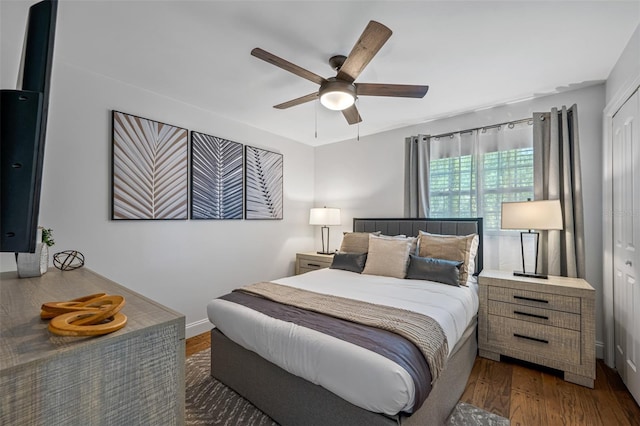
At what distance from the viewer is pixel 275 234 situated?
416cm

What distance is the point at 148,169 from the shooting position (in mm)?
2818

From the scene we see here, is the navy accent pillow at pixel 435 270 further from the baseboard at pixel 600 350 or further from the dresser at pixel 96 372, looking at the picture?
the dresser at pixel 96 372

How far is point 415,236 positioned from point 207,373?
2.62 m

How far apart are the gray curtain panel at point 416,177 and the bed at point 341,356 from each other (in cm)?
107

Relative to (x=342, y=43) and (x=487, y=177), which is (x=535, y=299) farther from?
(x=342, y=43)

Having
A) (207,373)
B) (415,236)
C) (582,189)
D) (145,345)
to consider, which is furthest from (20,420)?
(582,189)

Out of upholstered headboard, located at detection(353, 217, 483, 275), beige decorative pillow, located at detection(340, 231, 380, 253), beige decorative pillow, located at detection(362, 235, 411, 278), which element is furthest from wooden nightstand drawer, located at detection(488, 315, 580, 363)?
beige decorative pillow, located at detection(340, 231, 380, 253)

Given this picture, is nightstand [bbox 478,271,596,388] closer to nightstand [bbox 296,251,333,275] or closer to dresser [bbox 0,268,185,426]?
nightstand [bbox 296,251,333,275]

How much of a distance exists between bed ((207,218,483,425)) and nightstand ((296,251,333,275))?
3.83ft

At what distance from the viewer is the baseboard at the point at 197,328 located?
10.3 feet

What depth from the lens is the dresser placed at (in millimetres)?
493

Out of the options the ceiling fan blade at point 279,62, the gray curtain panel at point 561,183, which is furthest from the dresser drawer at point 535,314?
the ceiling fan blade at point 279,62

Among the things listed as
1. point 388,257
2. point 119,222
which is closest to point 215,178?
point 119,222

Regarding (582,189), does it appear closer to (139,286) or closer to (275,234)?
(275,234)
